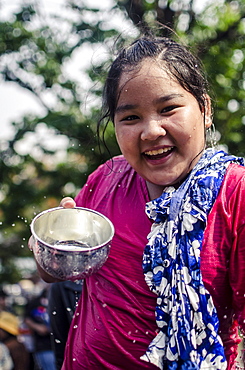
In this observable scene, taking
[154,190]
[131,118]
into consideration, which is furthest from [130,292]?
[131,118]

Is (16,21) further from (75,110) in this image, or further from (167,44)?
(167,44)

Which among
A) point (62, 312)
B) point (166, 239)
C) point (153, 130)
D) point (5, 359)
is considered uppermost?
point (153, 130)

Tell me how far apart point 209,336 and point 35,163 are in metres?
4.36

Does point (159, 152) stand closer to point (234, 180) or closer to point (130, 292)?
point (234, 180)

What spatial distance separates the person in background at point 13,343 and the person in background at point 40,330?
14 cm

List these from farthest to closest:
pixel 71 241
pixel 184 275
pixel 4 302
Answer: pixel 4 302 < pixel 71 241 < pixel 184 275

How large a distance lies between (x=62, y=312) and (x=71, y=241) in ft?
5.24

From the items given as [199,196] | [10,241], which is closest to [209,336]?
[199,196]

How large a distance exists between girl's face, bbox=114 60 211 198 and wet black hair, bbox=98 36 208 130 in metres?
0.04

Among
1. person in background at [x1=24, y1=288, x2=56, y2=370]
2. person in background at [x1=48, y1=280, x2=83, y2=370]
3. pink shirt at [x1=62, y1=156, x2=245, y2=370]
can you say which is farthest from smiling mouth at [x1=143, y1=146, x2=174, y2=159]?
person in background at [x1=24, y1=288, x2=56, y2=370]

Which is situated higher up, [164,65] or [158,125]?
[164,65]

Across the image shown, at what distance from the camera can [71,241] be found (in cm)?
207

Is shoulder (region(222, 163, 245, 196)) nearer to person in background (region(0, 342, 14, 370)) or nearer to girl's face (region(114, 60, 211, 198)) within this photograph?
girl's face (region(114, 60, 211, 198))

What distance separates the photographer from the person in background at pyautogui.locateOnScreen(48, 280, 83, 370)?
11.2 ft
